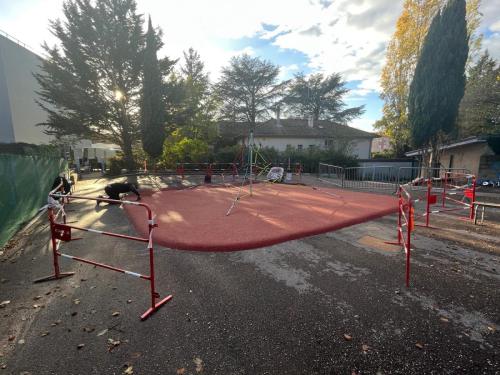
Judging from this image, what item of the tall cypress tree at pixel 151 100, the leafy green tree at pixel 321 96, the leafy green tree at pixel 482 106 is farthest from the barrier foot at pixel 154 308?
the leafy green tree at pixel 321 96

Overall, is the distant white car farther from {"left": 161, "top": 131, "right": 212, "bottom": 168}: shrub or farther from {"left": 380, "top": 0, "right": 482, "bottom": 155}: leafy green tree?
{"left": 380, "top": 0, "right": 482, "bottom": 155}: leafy green tree

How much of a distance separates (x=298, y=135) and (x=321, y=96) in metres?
9.25

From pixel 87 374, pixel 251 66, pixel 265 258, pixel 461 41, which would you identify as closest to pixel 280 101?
pixel 251 66

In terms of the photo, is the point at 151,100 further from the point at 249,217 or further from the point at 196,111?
the point at 249,217

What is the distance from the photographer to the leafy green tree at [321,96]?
35875mm

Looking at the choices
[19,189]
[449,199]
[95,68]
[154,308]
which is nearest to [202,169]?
[95,68]

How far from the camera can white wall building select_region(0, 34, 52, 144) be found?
20797mm

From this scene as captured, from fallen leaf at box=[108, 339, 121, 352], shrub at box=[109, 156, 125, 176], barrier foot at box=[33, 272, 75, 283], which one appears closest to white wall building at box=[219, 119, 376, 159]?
shrub at box=[109, 156, 125, 176]

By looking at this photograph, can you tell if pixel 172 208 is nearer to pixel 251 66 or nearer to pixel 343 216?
pixel 343 216

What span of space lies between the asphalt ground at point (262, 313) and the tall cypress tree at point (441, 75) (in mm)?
14110

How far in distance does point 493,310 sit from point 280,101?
113 ft

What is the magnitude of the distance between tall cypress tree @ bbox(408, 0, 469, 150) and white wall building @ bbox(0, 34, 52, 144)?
2994 cm

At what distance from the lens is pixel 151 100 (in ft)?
68.3

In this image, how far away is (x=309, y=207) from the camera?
29.8 feet
